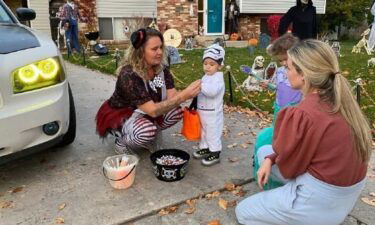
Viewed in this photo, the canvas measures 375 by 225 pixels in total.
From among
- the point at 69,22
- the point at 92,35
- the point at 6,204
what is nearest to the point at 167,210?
the point at 6,204

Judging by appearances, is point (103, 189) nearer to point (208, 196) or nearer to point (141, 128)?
point (141, 128)

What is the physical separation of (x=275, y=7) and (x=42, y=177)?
15.7 metres

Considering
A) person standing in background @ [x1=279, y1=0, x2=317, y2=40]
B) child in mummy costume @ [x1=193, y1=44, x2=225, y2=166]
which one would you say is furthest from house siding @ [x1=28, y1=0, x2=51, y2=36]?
child in mummy costume @ [x1=193, y1=44, x2=225, y2=166]

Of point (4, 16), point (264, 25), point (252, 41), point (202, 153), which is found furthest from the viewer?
point (264, 25)

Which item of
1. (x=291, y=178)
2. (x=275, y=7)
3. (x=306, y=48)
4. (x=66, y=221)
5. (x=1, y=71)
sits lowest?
(x=66, y=221)

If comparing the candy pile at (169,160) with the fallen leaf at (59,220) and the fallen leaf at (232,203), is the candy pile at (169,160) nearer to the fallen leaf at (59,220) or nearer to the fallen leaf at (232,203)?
the fallen leaf at (232,203)

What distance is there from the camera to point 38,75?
113 inches

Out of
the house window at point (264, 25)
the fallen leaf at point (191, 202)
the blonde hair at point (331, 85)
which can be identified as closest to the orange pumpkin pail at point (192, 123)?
the fallen leaf at point (191, 202)

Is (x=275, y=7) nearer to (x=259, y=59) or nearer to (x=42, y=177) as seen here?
(x=259, y=59)

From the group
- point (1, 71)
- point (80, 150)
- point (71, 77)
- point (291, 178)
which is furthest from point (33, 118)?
point (71, 77)

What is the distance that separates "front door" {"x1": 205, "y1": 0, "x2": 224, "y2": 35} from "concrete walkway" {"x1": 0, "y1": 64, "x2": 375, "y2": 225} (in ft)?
39.8

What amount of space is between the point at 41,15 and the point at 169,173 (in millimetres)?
11817

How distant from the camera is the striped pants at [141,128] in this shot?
132 inches

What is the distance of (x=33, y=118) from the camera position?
2.77 metres
